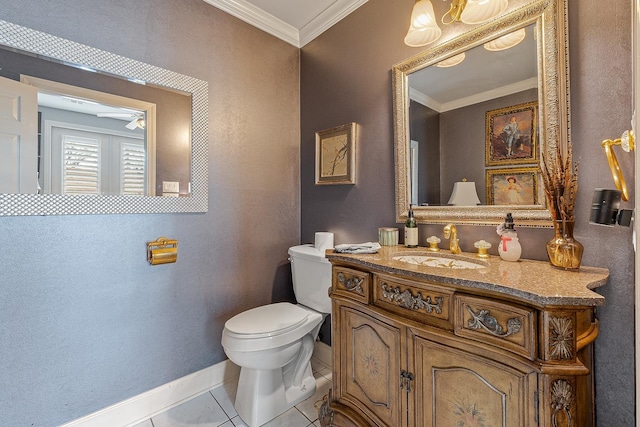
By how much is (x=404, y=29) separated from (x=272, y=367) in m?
1.95

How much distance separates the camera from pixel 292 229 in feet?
7.20

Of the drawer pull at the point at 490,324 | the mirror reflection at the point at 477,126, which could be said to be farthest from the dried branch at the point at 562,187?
the drawer pull at the point at 490,324

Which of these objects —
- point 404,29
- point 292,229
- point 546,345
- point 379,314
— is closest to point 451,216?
point 379,314

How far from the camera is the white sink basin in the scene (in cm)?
116

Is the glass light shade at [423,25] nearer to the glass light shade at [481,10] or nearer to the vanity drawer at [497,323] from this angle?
the glass light shade at [481,10]

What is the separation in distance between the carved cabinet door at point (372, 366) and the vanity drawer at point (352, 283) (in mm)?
75

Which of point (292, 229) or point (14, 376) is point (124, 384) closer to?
point (14, 376)

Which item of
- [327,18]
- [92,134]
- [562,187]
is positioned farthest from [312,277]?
[327,18]

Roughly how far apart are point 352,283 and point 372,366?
340 mm

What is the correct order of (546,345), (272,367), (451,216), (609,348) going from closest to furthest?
(546,345) → (609,348) → (451,216) → (272,367)

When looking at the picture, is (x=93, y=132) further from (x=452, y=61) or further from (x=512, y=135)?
(x=512, y=135)

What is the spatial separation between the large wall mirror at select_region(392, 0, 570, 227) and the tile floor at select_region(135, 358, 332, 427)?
1196 mm

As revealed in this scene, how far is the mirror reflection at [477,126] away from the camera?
115 centimetres

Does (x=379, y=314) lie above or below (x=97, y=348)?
above
